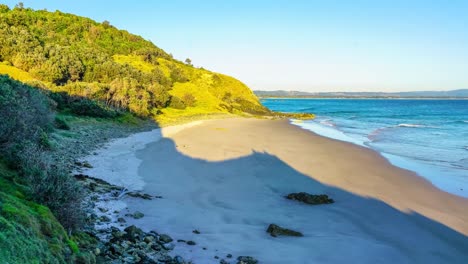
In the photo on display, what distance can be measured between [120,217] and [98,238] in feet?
4.38

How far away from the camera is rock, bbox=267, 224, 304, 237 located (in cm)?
693

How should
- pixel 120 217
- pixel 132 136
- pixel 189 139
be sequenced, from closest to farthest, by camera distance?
pixel 120 217, pixel 132 136, pixel 189 139

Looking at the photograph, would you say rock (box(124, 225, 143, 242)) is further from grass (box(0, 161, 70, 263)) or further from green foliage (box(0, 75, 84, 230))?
grass (box(0, 161, 70, 263))

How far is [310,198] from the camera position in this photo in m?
9.41

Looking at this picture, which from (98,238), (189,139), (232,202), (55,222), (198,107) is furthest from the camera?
(198,107)

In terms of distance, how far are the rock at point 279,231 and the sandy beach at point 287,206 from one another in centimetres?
16

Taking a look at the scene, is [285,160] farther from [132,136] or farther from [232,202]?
[132,136]

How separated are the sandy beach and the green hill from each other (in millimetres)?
11731

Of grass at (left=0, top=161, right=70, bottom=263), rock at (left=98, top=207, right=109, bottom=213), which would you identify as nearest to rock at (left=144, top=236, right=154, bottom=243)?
rock at (left=98, top=207, right=109, bottom=213)

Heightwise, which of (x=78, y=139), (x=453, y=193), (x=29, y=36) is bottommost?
(x=453, y=193)

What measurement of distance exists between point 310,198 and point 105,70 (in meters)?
27.4

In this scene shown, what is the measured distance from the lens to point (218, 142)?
1947 cm

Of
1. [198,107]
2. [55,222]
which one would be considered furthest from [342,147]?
[198,107]

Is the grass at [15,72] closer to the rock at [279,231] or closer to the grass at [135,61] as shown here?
the grass at [135,61]
